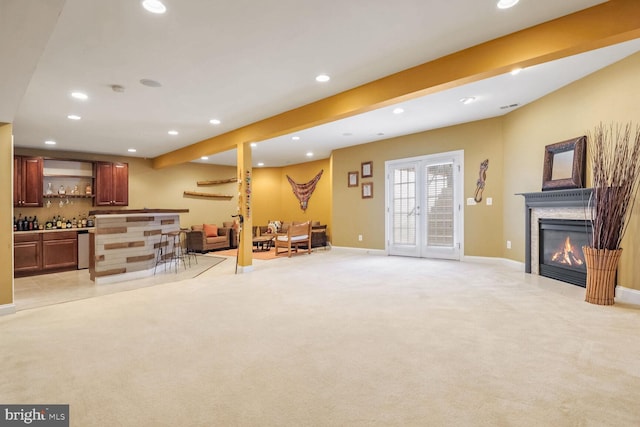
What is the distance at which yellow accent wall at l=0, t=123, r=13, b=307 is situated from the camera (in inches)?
144

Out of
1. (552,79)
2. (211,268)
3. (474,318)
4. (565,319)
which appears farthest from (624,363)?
(211,268)

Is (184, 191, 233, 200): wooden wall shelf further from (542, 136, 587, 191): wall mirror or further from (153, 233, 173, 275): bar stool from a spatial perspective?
(542, 136, 587, 191): wall mirror

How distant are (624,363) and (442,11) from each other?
293 centimetres

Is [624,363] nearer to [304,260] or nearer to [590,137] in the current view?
[590,137]

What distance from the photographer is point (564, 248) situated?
15.4ft

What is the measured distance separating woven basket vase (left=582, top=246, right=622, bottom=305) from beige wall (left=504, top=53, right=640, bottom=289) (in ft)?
1.21

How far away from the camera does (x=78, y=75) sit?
362cm

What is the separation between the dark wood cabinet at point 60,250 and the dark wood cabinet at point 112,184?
4.71ft

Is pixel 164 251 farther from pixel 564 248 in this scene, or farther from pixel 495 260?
pixel 564 248

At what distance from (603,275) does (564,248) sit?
4.11 ft

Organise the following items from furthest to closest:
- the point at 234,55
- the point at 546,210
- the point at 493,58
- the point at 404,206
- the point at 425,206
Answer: the point at 404,206 → the point at 425,206 → the point at 546,210 → the point at 234,55 → the point at 493,58

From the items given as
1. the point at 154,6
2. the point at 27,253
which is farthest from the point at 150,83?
the point at 27,253

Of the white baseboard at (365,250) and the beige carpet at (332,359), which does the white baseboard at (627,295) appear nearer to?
the beige carpet at (332,359)

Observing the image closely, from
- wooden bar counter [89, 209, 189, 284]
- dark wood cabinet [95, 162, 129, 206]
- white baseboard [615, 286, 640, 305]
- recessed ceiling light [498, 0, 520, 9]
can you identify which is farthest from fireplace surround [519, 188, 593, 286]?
dark wood cabinet [95, 162, 129, 206]
